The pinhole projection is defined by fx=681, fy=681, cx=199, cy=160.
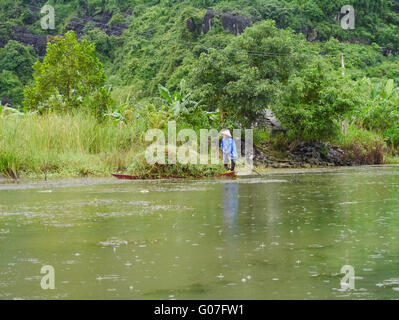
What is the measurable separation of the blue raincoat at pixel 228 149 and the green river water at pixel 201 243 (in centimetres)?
482

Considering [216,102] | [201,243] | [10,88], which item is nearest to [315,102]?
[216,102]

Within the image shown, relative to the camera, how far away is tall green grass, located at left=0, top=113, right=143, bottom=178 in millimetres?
21391

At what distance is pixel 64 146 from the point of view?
23.2 metres

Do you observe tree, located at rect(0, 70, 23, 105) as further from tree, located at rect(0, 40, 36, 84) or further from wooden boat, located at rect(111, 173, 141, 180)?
wooden boat, located at rect(111, 173, 141, 180)

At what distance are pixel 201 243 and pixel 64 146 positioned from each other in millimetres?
14740

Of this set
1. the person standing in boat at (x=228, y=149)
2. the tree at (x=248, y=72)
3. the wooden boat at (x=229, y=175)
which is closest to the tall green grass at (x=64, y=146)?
the person standing in boat at (x=228, y=149)

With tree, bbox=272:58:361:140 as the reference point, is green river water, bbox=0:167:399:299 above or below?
below

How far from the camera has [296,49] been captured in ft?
97.3

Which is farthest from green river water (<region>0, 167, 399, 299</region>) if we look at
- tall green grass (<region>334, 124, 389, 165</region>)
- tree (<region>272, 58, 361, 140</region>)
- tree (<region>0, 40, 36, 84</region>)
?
tree (<region>0, 40, 36, 84</region>)

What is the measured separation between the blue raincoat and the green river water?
482cm

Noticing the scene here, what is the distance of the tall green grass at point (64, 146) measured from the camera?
21.4 meters

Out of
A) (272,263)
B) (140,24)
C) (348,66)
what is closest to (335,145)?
(272,263)
